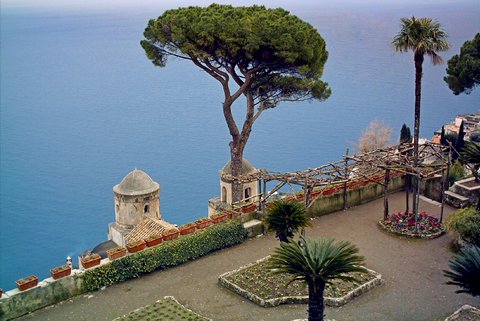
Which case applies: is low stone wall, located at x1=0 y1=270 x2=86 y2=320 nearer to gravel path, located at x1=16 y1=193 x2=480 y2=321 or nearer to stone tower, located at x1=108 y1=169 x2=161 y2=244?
gravel path, located at x1=16 y1=193 x2=480 y2=321

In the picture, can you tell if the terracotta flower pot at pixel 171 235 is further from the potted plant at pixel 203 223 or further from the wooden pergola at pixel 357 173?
the wooden pergola at pixel 357 173

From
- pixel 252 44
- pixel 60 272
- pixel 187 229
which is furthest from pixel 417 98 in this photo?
pixel 60 272

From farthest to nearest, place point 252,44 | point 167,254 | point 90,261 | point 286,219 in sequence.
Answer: point 252,44 < point 167,254 < point 286,219 < point 90,261

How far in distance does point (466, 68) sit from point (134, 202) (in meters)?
19.3

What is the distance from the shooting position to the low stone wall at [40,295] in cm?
1702

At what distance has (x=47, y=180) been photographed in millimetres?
95750

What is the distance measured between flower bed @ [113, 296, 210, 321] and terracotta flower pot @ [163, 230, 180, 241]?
11.5 ft

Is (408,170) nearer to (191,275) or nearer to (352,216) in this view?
(352,216)

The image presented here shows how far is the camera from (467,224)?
20406mm

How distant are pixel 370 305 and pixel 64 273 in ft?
32.5

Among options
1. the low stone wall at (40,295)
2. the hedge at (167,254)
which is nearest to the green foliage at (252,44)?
the hedge at (167,254)

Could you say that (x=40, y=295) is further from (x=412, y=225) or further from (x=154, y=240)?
(x=412, y=225)

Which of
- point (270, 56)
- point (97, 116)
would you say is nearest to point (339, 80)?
point (97, 116)

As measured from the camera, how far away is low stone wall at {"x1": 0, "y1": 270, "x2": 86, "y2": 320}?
55.8 ft
